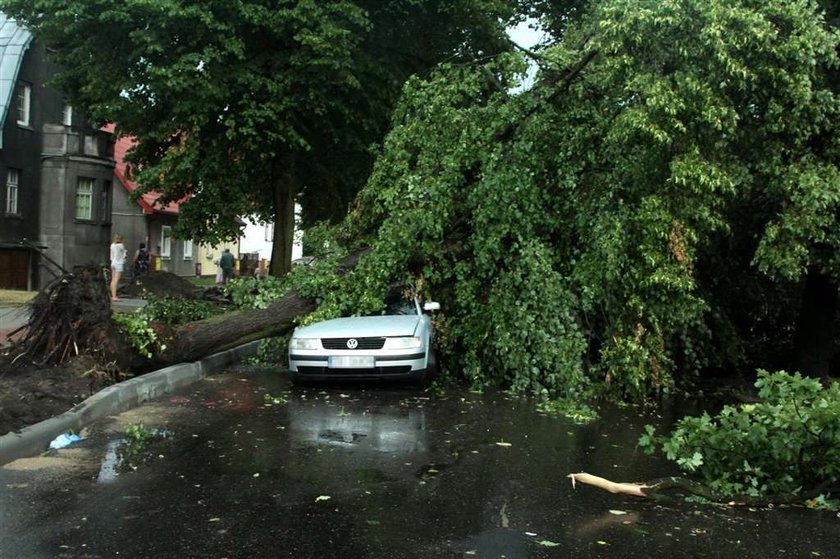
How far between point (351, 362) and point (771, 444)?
16.8 feet

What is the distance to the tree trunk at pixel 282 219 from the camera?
18609 mm

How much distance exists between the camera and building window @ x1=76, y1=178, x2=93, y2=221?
30.5m

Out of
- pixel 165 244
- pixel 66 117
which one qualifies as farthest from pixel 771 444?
pixel 165 244

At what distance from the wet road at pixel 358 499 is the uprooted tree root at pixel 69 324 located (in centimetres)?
132

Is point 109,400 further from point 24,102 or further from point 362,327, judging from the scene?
point 24,102

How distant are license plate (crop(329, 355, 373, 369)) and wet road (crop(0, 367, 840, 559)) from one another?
58.4 inches

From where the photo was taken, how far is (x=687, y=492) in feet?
17.9

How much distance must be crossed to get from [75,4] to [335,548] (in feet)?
46.5

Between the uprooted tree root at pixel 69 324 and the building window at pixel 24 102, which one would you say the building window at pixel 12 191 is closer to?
the building window at pixel 24 102

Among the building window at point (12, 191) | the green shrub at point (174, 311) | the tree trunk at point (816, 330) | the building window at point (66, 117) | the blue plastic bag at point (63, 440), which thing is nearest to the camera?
the blue plastic bag at point (63, 440)

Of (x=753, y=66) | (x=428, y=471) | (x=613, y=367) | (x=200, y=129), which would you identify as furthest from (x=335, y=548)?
(x=200, y=129)

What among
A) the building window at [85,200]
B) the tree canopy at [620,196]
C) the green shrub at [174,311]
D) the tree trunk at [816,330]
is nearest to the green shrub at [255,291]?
the green shrub at [174,311]

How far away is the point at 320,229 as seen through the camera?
13672 millimetres

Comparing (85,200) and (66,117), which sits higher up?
(66,117)
